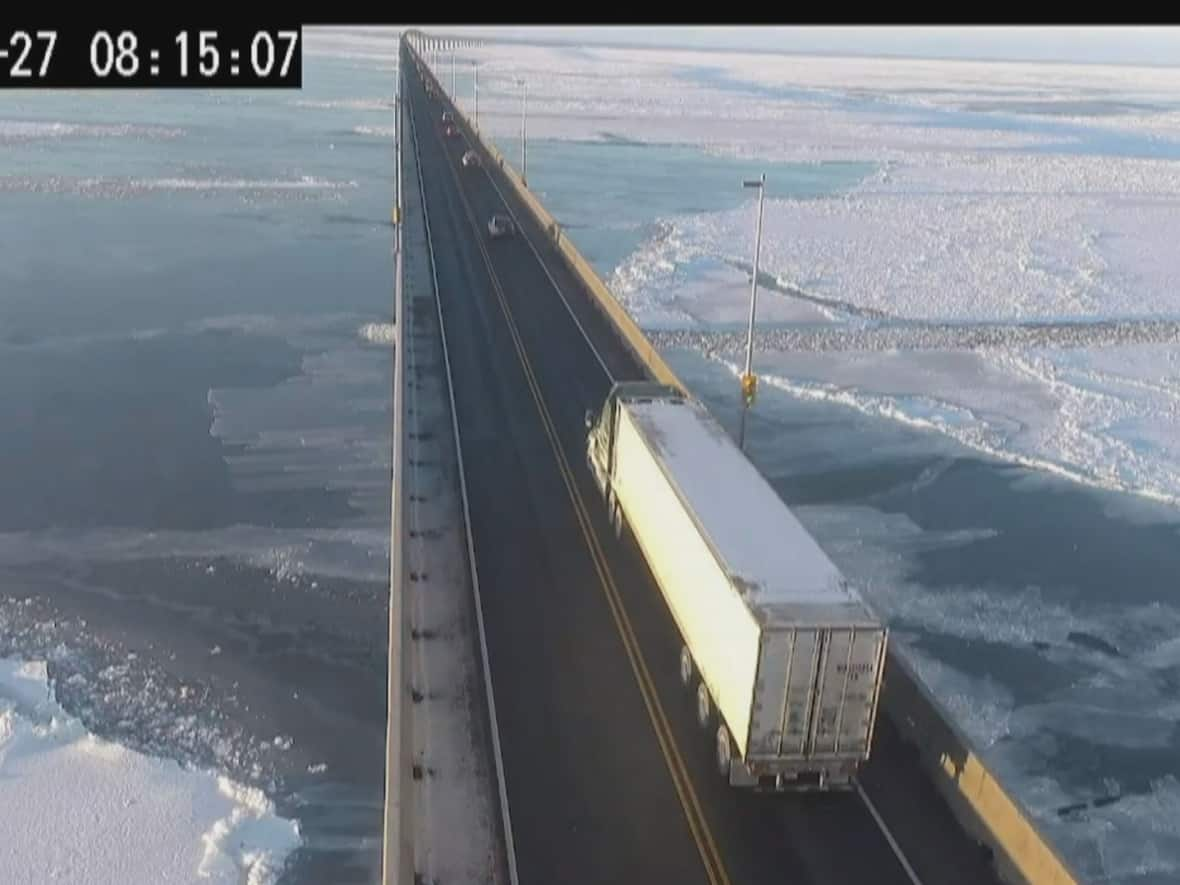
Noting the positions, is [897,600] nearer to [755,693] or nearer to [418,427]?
[755,693]

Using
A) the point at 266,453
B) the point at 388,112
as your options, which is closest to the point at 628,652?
the point at 266,453

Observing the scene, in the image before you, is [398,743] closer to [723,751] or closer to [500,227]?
[723,751]

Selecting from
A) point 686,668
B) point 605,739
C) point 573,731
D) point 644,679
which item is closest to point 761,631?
point 605,739

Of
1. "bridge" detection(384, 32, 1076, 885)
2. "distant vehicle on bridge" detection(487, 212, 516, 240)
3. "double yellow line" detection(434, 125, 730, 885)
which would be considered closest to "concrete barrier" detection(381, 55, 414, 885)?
"bridge" detection(384, 32, 1076, 885)

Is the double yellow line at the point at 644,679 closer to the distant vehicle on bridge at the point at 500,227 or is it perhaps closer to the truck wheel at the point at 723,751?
the truck wheel at the point at 723,751

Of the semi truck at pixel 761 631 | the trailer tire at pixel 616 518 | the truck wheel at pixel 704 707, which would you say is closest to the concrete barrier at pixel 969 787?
the semi truck at pixel 761 631
